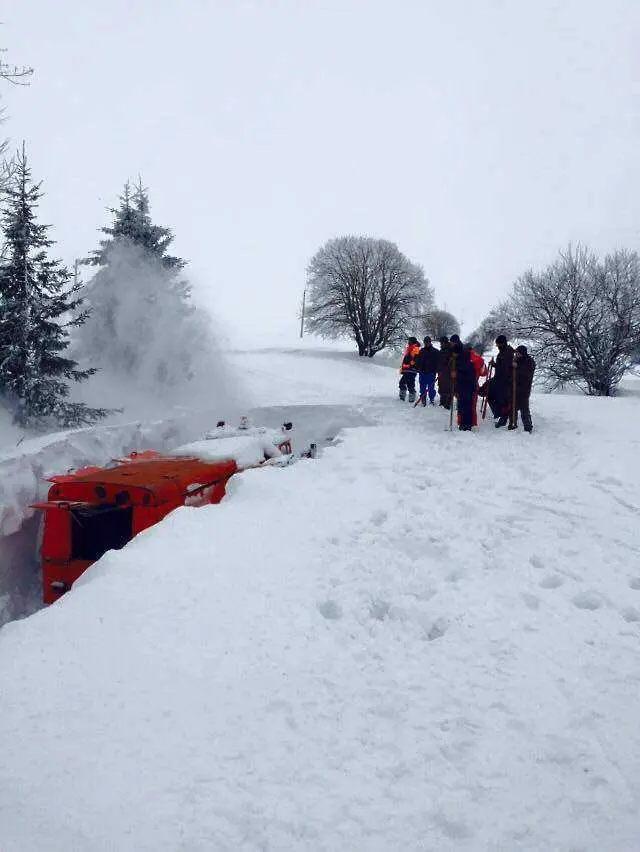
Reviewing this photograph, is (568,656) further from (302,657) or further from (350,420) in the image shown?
(350,420)

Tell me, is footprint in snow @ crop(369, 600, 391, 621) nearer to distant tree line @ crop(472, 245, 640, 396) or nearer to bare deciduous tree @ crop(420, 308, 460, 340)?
distant tree line @ crop(472, 245, 640, 396)

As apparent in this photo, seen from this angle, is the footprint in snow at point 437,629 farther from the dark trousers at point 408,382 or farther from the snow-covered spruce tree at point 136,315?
the snow-covered spruce tree at point 136,315

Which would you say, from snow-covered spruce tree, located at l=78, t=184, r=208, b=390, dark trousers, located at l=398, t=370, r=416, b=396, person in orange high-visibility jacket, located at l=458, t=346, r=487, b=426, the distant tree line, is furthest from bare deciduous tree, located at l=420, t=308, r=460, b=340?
person in orange high-visibility jacket, located at l=458, t=346, r=487, b=426

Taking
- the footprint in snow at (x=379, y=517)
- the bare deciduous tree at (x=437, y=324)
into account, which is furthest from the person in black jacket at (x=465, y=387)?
the bare deciduous tree at (x=437, y=324)

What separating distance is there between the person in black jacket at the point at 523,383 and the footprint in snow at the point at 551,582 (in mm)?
7126

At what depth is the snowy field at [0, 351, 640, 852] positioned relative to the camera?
2.08 metres

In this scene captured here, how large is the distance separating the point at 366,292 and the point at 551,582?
3541 cm

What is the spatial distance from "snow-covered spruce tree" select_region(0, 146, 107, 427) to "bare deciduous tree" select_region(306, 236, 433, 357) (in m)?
24.8

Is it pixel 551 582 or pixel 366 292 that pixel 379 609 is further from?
pixel 366 292

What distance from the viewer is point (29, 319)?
1513 cm

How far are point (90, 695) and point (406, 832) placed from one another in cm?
166

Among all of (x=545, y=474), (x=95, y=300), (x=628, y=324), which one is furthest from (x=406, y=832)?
(x=628, y=324)

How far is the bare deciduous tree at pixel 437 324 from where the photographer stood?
4069cm

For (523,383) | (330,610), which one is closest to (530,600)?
(330,610)
